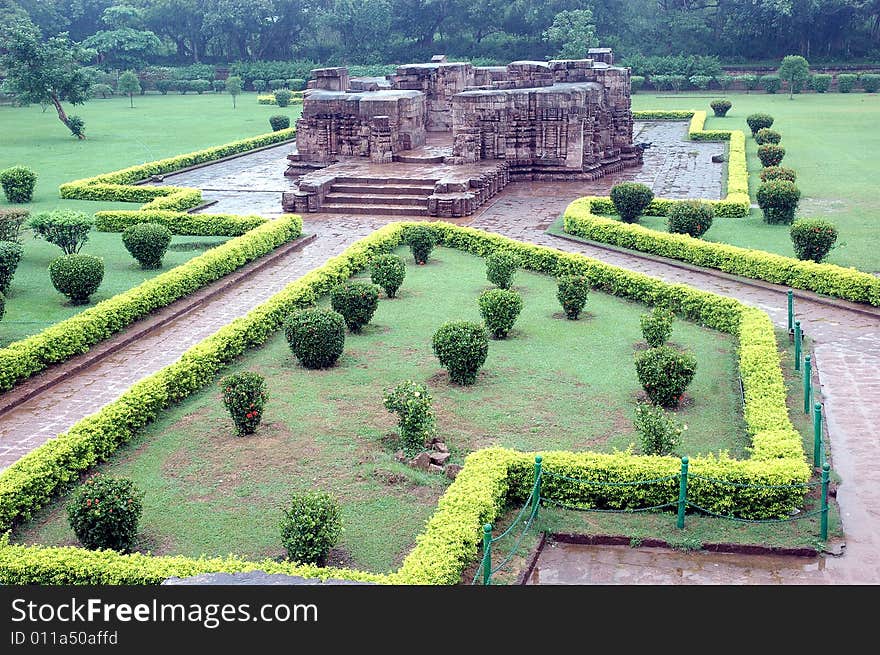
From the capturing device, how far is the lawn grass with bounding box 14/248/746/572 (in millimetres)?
8562

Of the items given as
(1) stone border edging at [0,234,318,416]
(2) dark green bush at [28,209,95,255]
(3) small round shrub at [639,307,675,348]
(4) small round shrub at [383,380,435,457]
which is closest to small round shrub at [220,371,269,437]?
(4) small round shrub at [383,380,435,457]

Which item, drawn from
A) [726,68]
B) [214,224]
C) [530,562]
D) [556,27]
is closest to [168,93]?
[556,27]

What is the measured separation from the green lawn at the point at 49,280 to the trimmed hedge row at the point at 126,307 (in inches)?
29.3

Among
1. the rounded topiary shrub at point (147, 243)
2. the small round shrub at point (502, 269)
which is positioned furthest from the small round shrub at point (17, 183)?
the small round shrub at point (502, 269)

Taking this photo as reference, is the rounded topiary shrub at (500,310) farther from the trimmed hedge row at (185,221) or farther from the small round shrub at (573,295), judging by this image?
the trimmed hedge row at (185,221)

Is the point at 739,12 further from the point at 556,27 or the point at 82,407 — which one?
the point at 82,407

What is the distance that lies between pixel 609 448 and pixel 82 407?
19.9 ft

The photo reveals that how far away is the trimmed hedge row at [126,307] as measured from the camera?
1196 cm

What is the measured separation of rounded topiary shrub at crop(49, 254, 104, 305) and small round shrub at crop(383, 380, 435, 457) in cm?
695

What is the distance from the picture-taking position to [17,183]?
23406 mm

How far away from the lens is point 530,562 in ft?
26.6

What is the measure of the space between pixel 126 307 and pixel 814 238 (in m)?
11.0

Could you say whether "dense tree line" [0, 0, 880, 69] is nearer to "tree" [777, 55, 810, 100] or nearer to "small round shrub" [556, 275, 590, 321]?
"tree" [777, 55, 810, 100]

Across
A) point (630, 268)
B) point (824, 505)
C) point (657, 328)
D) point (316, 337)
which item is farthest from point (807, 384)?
point (630, 268)
